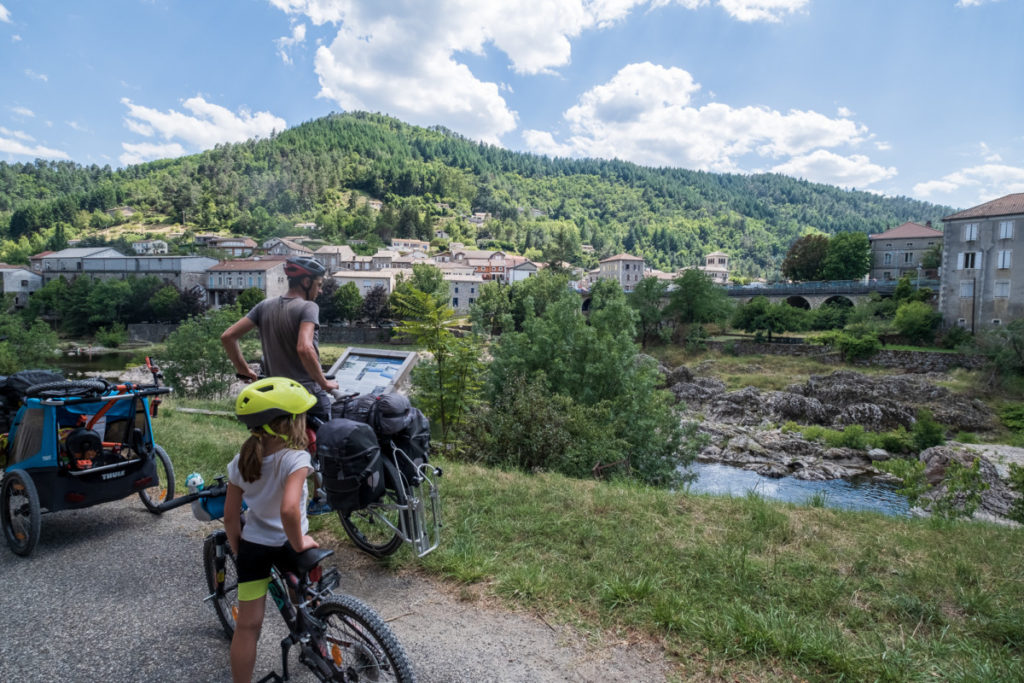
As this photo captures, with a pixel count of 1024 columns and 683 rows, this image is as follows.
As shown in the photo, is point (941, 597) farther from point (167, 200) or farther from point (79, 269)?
point (167, 200)

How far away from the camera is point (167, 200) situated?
407 feet

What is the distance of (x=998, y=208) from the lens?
3894cm

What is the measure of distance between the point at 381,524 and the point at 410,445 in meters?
0.84

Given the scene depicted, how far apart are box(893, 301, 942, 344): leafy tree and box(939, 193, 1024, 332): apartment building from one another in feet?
3.00

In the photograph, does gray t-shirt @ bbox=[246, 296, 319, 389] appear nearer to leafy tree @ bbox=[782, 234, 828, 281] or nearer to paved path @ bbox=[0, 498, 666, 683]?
paved path @ bbox=[0, 498, 666, 683]

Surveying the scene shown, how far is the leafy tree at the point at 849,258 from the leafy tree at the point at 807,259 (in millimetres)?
1522

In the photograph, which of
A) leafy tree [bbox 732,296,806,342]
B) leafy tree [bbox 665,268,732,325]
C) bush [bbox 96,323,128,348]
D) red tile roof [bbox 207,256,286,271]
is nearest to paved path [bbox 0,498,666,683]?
leafy tree [bbox 665,268,732,325]

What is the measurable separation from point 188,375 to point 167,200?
114 metres

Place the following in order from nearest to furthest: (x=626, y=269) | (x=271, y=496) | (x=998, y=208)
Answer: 1. (x=271, y=496)
2. (x=998, y=208)
3. (x=626, y=269)

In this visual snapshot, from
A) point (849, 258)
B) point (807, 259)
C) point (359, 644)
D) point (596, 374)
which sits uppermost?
point (807, 259)

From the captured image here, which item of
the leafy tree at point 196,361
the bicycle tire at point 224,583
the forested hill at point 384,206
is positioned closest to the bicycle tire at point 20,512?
the bicycle tire at point 224,583

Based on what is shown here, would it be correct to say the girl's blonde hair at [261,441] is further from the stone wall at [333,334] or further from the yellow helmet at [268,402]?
the stone wall at [333,334]

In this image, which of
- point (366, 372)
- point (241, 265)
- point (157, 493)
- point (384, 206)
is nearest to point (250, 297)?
point (241, 265)

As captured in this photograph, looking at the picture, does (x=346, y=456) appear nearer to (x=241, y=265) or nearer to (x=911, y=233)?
(x=241, y=265)
